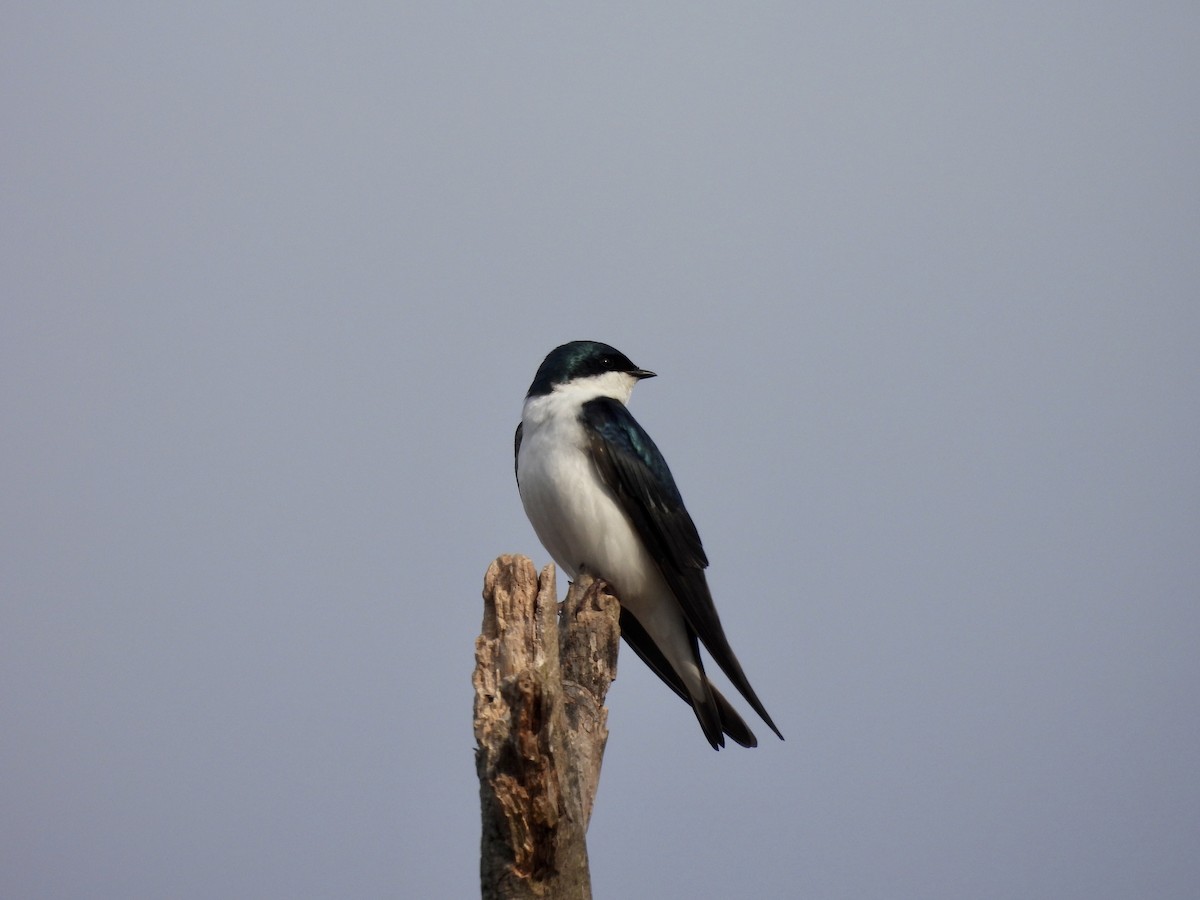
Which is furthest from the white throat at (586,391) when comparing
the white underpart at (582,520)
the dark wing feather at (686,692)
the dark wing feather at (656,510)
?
the dark wing feather at (686,692)

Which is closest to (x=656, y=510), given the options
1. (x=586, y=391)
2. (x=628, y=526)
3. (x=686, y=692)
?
(x=628, y=526)

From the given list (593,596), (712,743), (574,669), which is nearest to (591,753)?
(574,669)

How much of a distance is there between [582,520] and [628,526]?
12.9 inches

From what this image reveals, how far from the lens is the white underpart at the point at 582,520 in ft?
27.4

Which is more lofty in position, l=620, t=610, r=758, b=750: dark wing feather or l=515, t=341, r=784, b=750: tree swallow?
l=515, t=341, r=784, b=750: tree swallow

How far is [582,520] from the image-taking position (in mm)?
8344

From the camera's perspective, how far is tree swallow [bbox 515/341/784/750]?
8.35 metres

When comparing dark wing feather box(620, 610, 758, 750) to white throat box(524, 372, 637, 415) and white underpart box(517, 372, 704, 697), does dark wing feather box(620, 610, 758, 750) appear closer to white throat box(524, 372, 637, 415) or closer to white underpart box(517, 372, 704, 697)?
white underpart box(517, 372, 704, 697)

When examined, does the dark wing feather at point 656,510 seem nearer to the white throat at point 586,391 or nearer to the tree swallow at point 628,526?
the tree swallow at point 628,526

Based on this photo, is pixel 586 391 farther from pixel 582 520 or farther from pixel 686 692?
pixel 686 692

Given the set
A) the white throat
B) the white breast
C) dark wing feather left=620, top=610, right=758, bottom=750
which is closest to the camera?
the white breast

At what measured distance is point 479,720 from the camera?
581cm

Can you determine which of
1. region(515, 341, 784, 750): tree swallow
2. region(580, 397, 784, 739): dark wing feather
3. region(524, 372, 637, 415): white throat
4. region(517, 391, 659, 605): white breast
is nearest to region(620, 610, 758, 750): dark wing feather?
region(515, 341, 784, 750): tree swallow

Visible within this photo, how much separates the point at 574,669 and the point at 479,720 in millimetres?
1385
